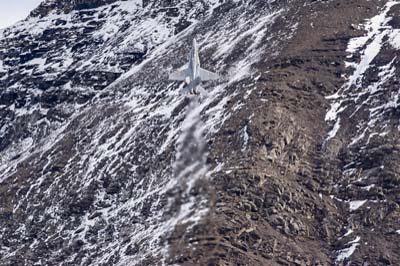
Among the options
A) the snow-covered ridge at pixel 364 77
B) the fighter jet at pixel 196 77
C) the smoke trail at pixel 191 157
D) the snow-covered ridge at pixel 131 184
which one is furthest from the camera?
the snow-covered ridge at pixel 364 77

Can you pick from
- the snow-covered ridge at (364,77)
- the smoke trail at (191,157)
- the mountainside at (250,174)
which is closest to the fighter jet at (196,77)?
the smoke trail at (191,157)

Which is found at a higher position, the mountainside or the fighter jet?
the fighter jet

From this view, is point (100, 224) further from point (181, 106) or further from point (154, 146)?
point (181, 106)

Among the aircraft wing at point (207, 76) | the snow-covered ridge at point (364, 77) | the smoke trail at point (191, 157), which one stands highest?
the aircraft wing at point (207, 76)

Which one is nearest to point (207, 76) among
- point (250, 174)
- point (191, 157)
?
point (191, 157)

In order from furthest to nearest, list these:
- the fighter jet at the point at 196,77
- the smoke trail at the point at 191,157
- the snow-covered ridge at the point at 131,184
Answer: the snow-covered ridge at the point at 131,184 < the fighter jet at the point at 196,77 < the smoke trail at the point at 191,157

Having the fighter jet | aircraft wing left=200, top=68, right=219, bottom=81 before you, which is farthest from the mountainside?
aircraft wing left=200, top=68, right=219, bottom=81

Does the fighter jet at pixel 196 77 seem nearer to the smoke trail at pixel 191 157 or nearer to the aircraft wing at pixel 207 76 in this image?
the aircraft wing at pixel 207 76

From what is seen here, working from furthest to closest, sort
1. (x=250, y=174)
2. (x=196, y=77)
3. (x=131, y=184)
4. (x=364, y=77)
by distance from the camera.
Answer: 1. (x=364, y=77)
2. (x=131, y=184)
3. (x=250, y=174)
4. (x=196, y=77)

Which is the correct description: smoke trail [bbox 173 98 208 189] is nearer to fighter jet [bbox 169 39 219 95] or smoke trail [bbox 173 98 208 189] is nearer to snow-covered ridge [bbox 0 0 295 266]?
snow-covered ridge [bbox 0 0 295 266]

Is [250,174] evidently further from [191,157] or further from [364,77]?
[364,77]

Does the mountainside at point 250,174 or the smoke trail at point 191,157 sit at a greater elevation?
the smoke trail at point 191,157
